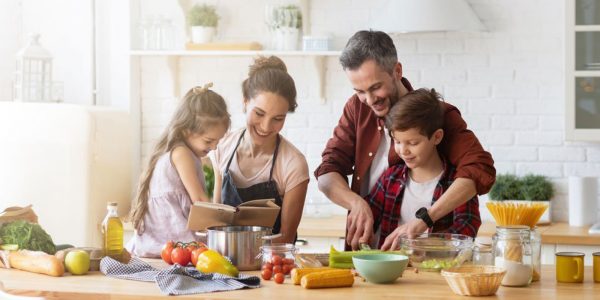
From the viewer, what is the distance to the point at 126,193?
577 centimetres

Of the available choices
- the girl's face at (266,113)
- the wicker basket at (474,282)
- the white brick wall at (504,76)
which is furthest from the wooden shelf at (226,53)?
the wicker basket at (474,282)

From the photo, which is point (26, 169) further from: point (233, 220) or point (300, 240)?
point (233, 220)

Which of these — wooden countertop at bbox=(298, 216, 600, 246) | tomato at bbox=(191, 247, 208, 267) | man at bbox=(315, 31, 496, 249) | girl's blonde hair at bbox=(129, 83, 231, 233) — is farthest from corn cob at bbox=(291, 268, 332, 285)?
wooden countertop at bbox=(298, 216, 600, 246)

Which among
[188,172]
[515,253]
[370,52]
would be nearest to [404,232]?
[515,253]

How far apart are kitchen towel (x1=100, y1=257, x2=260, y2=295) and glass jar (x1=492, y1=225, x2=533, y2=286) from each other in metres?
0.75

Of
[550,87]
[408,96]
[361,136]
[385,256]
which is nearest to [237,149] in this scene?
[361,136]

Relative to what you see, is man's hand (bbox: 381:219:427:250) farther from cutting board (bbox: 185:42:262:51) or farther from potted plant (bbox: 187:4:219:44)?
potted plant (bbox: 187:4:219:44)

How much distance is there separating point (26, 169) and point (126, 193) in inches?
30.5

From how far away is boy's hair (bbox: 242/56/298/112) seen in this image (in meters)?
3.50

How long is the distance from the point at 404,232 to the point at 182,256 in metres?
0.78

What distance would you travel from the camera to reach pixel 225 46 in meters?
5.48

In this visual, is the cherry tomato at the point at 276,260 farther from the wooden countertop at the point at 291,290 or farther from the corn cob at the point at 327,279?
the corn cob at the point at 327,279

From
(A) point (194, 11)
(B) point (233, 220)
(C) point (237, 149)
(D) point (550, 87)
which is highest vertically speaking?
(A) point (194, 11)

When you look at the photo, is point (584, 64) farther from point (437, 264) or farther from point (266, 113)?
point (437, 264)
